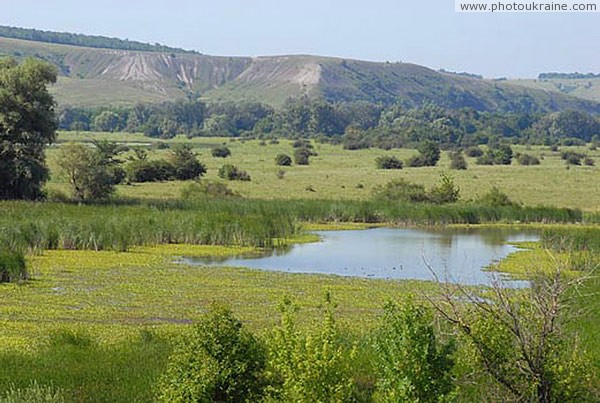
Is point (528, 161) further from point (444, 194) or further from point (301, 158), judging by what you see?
point (444, 194)

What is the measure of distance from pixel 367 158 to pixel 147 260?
5801 cm

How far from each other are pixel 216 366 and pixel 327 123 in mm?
131408

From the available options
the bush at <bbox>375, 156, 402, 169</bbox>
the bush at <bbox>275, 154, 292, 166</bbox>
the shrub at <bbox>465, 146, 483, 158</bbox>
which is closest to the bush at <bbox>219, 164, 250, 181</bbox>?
the bush at <bbox>275, 154, 292, 166</bbox>

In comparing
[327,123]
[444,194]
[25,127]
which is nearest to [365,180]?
[444,194]

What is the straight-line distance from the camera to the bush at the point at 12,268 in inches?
928

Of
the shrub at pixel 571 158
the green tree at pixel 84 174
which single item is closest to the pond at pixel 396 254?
the green tree at pixel 84 174

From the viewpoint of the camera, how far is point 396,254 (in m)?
34.3

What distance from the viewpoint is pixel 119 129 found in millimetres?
137875

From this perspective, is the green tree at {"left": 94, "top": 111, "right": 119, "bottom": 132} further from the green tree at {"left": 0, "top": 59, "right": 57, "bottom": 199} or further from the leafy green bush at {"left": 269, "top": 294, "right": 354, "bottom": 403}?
the leafy green bush at {"left": 269, "top": 294, "right": 354, "bottom": 403}

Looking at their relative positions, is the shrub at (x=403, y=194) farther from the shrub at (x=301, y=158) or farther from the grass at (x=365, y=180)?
the shrub at (x=301, y=158)

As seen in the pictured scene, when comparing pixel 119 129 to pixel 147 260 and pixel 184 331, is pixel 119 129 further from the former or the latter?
pixel 184 331

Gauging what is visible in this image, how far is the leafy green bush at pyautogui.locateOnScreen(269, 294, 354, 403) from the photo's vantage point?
1108 centimetres

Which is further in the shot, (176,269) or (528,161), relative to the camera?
(528,161)

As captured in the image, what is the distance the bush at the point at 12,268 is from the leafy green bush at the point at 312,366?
1391cm
